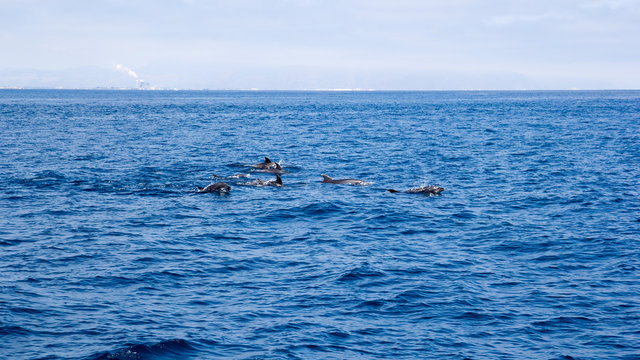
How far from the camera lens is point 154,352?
13.9 meters

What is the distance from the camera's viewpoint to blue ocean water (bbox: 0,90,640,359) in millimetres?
14703

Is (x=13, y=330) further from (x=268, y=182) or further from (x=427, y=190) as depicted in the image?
(x=427, y=190)

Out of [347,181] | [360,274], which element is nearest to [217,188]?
[347,181]

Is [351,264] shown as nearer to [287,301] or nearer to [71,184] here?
[287,301]

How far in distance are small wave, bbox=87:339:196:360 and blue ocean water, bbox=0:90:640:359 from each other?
44 mm

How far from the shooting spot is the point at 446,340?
14.8 metres

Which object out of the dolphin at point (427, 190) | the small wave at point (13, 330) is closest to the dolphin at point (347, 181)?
the dolphin at point (427, 190)

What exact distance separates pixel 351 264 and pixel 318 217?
7.88 m

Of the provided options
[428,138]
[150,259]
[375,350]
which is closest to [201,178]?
[150,259]

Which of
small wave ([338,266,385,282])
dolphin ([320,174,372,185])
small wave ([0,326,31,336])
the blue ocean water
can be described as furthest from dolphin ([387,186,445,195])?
small wave ([0,326,31,336])

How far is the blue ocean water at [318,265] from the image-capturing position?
14703 millimetres

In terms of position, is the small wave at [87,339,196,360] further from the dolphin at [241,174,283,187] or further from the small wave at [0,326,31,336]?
the dolphin at [241,174,283,187]

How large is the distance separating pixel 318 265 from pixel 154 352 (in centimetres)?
779

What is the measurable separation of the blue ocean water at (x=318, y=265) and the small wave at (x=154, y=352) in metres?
0.04
